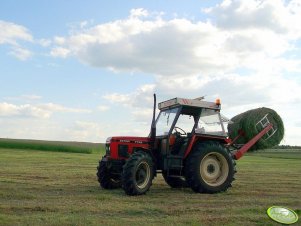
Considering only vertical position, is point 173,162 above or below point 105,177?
above

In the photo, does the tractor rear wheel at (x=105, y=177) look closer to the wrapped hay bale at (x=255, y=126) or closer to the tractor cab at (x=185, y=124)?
the tractor cab at (x=185, y=124)

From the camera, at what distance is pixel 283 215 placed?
6.83 m

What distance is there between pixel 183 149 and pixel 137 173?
4.75 ft

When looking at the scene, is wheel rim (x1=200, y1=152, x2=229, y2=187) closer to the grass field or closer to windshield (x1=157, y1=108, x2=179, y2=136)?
the grass field

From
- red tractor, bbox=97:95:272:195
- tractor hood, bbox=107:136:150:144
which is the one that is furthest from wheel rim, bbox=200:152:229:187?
tractor hood, bbox=107:136:150:144

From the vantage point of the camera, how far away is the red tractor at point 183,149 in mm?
10219

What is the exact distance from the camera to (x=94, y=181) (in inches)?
488

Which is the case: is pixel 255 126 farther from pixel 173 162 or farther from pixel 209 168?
pixel 173 162

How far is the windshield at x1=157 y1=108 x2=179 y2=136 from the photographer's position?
10648 millimetres

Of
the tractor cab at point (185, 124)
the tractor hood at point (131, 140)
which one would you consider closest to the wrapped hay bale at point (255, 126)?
the tractor cab at point (185, 124)

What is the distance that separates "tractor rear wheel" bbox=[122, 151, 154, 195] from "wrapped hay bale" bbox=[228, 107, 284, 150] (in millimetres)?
3918

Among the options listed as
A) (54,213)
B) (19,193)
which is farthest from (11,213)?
(19,193)

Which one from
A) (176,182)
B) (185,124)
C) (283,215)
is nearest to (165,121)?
(185,124)

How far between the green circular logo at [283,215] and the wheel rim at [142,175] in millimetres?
3154
